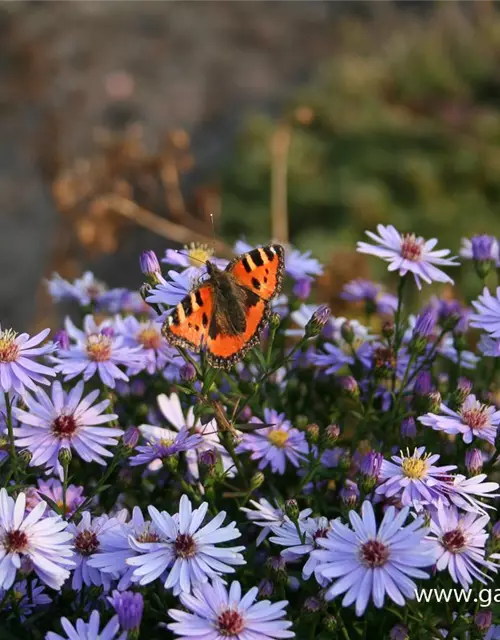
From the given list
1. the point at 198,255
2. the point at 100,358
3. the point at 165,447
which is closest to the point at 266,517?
the point at 165,447

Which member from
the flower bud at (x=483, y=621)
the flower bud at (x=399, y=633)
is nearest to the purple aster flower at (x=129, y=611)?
the flower bud at (x=399, y=633)

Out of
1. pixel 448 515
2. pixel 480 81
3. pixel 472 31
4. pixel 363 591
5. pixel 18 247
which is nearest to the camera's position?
pixel 363 591

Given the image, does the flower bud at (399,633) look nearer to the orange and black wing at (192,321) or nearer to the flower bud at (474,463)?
the flower bud at (474,463)

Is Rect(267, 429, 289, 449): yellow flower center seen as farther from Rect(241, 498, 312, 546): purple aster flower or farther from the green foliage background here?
the green foliage background

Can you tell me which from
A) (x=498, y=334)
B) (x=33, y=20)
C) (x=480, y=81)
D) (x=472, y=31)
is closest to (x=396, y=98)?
(x=480, y=81)

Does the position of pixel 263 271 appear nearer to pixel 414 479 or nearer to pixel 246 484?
pixel 246 484

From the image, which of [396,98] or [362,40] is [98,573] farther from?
[362,40]

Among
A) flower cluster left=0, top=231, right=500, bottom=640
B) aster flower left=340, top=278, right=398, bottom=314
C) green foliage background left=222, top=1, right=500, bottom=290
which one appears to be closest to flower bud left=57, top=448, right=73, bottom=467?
flower cluster left=0, top=231, right=500, bottom=640
